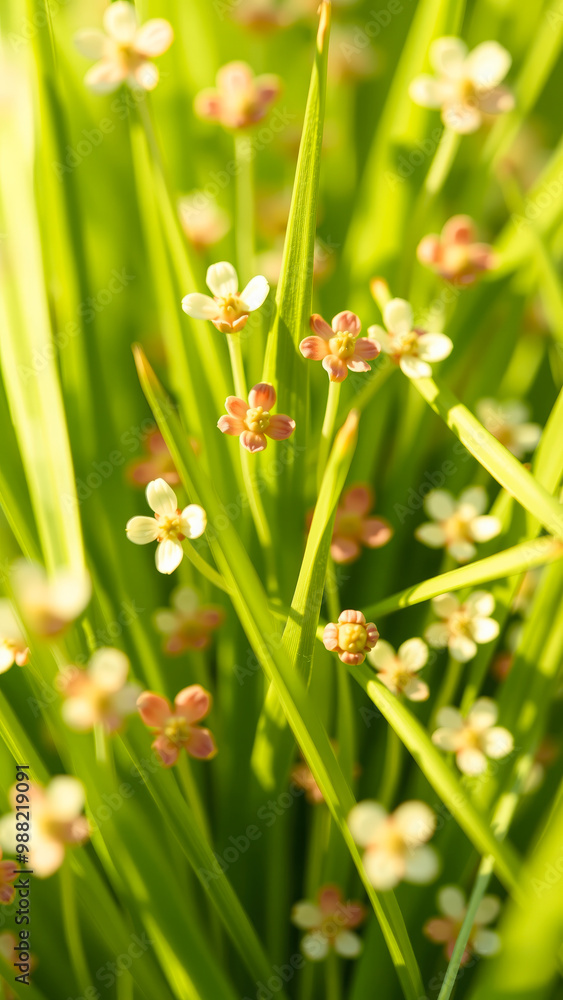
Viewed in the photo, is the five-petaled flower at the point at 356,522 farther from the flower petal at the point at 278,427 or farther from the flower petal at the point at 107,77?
the flower petal at the point at 107,77

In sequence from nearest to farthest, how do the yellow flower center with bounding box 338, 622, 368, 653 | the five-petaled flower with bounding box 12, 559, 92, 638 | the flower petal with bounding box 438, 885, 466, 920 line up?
1. the five-petaled flower with bounding box 12, 559, 92, 638
2. the yellow flower center with bounding box 338, 622, 368, 653
3. the flower petal with bounding box 438, 885, 466, 920

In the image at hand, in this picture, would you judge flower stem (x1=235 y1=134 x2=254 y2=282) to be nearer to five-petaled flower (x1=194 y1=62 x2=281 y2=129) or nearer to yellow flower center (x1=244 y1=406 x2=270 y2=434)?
five-petaled flower (x1=194 y1=62 x2=281 y2=129)

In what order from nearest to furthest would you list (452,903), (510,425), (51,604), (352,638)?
(51,604) < (352,638) < (452,903) < (510,425)

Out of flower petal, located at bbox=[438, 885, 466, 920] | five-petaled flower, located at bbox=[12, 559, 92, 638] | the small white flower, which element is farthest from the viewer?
the small white flower

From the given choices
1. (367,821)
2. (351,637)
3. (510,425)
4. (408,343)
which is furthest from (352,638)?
(510,425)

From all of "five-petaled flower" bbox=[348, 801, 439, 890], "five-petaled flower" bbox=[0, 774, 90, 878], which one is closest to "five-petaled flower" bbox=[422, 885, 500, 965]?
"five-petaled flower" bbox=[348, 801, 439, 890]

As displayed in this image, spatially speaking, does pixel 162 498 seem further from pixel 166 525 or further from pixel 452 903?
pixel 452 903
